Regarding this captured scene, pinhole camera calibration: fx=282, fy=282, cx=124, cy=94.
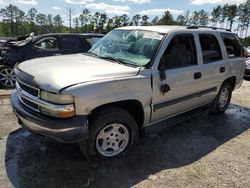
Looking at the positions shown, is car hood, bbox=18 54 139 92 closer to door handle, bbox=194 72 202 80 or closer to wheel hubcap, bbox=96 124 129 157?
wheel hubcap, bbox=96 124 129 157

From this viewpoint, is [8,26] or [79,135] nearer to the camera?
[79,135]

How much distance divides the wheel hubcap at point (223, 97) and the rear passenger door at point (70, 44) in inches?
175

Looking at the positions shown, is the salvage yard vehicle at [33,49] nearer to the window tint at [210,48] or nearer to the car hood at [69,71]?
the car hood at [69,71]

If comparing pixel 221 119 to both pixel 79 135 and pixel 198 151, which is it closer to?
pixel 198 151

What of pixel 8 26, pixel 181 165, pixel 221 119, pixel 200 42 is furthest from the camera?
pixel 8 26

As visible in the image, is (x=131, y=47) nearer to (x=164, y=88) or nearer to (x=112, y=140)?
(x=164, y=88)

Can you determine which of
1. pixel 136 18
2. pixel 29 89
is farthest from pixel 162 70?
pixel 136 18

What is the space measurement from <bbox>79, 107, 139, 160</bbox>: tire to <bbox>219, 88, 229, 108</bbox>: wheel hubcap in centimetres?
284

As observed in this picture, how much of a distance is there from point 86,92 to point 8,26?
7435cm

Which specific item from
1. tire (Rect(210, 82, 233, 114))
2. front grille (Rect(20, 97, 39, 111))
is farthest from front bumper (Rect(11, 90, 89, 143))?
tire (Rect(210, 82, 233, 114))

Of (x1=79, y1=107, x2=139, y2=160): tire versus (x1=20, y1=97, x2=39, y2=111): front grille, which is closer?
(x1=20, y1=97, x2=39, y2=111): front grille

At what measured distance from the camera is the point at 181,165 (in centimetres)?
393

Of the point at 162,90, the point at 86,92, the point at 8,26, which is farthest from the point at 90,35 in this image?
the point at 8,26

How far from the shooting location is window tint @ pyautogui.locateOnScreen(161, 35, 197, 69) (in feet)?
14.2
